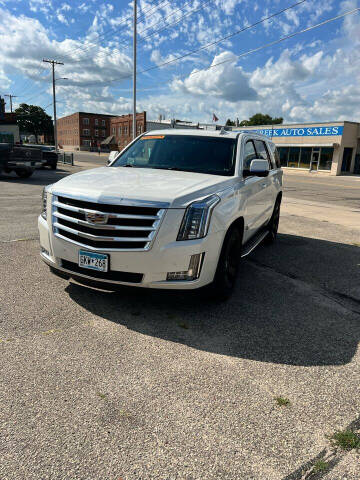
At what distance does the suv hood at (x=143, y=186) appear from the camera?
3.26 m

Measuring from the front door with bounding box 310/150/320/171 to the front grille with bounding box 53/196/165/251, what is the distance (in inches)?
1641

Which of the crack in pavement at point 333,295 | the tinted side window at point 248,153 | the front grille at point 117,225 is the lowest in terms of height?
the crack in pavement at point 333,295

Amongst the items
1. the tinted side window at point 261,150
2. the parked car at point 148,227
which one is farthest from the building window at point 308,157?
the parked car at point 148,227

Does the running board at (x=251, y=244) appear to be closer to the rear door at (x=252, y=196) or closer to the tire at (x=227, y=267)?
the rear door at (x=252, y=196)

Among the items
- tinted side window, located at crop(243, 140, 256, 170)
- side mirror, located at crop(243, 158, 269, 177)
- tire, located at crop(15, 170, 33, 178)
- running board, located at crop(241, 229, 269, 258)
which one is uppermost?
tinted side window, located at crop(243, 140, 256, 170)

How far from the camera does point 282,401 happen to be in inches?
97.4

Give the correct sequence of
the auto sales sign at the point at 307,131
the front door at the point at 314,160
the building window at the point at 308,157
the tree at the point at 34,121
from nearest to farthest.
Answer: the auto sales sign at the point at 307,131, the building window at the point at 308,157, the front door at the point at 314,160, the tree at the point at 34,121

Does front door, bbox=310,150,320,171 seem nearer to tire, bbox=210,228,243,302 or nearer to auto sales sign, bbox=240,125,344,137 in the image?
auto sales sign, bbox=240,125,344,137

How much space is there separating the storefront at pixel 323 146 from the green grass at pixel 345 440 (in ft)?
133

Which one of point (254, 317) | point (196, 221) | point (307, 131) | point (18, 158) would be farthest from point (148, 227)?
point (307, 131)

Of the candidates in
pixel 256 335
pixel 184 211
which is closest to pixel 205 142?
pixel 184 211

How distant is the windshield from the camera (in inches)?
181

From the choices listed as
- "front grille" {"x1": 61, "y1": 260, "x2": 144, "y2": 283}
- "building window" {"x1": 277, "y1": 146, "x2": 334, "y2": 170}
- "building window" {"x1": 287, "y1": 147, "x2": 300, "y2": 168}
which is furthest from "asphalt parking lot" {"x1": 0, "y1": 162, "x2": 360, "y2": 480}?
"building window" {"x1": 287, "y1": 147, "x2": 300, "y2": 168}

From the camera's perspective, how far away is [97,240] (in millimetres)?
3287
